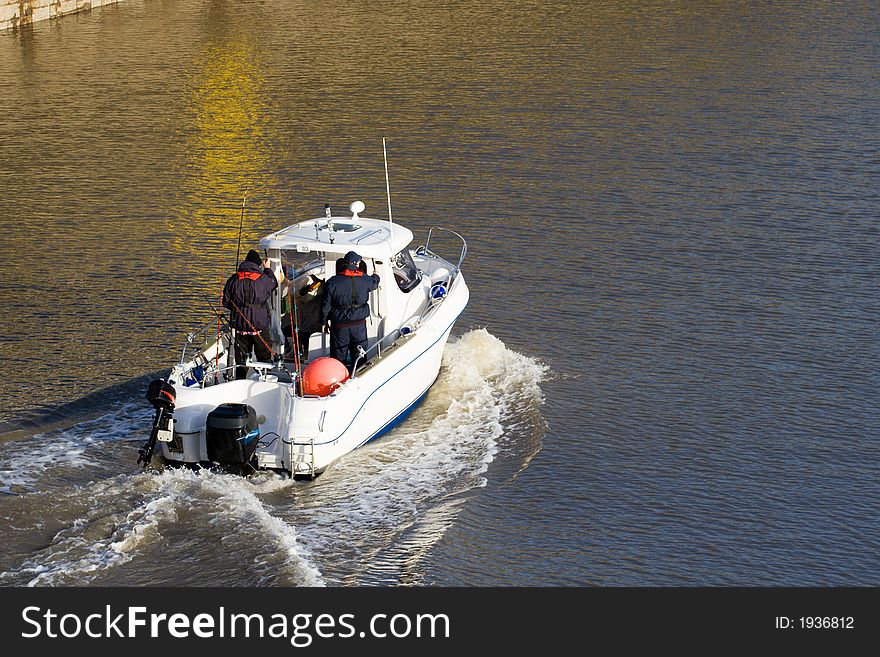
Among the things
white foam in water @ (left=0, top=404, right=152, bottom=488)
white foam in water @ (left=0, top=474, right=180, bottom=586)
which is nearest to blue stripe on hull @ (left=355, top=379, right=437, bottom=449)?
white foam in water @ (left=0, top=474, right=180, bottom=586)

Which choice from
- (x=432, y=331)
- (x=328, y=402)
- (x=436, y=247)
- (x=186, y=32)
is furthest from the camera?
(x=186, y=32)

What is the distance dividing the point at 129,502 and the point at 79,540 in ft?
2.49

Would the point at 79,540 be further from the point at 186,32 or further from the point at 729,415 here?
the point at 186,32

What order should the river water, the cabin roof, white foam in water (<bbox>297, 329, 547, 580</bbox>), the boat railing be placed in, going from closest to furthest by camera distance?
the river water, white foam in water (<bbox>297, 329, 547, 580</bbox>), the boat railing, the cabin roof

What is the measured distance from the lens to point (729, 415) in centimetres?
1376

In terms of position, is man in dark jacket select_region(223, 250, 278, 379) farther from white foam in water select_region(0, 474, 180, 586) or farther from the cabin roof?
white foam in water select_region(0, 474, 180, 586)

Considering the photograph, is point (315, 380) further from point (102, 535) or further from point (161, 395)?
point (102, 535)

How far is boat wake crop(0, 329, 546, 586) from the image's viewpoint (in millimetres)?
10531

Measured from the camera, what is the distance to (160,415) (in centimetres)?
1193

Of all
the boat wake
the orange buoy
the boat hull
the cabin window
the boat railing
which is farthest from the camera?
the cabin window

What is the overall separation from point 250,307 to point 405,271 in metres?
2.00

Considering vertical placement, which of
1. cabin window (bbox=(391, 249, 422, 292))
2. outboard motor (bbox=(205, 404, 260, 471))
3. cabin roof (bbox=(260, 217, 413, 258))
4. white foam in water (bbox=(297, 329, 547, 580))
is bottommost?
white foam in water (bbox=(297, 329, 547, 580))

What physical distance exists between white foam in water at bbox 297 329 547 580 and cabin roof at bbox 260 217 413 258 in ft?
5.67
